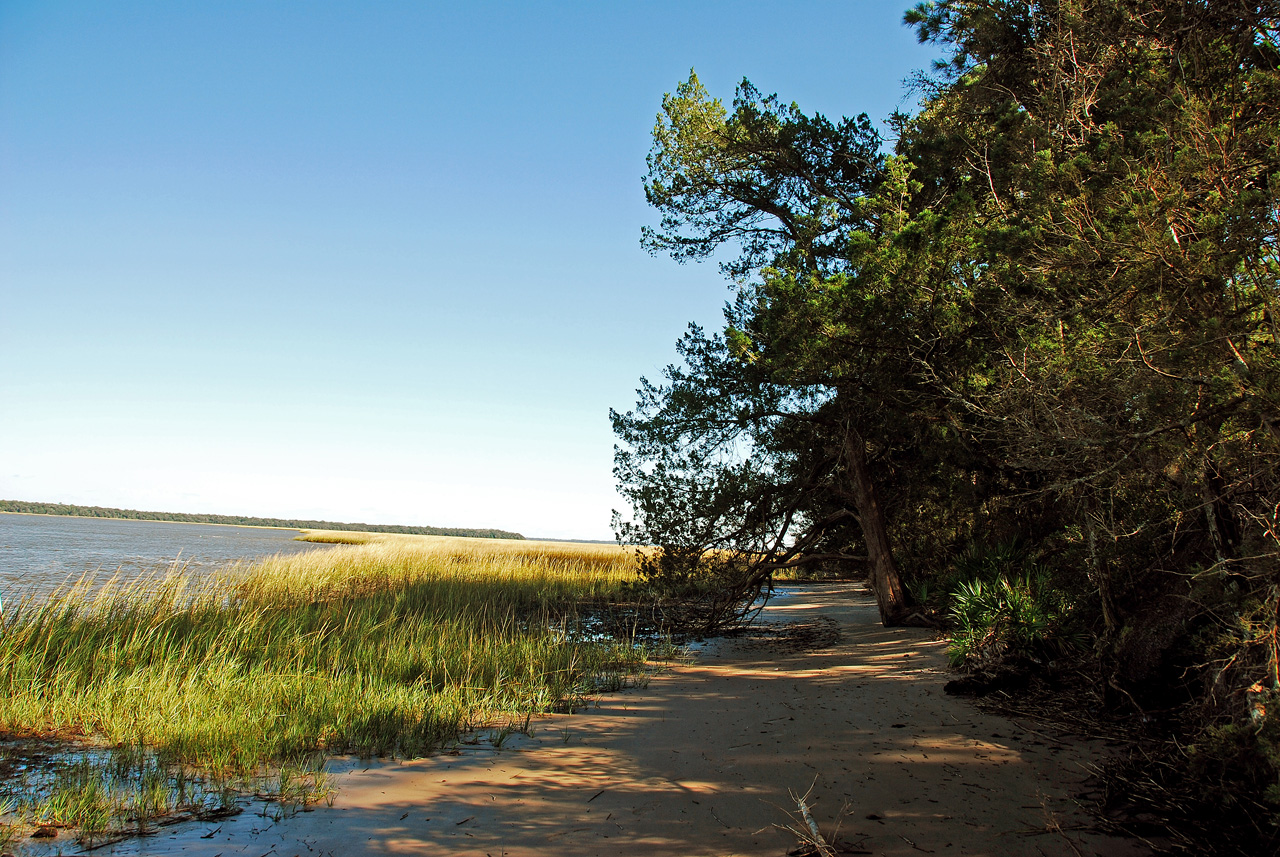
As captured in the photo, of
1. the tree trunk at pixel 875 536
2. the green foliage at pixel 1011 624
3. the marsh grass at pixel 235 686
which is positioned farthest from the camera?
the tree trunk at pixel 875 536

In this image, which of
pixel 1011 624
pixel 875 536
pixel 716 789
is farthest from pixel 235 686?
pixel 875 536

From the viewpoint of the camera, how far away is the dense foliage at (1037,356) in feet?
12.8

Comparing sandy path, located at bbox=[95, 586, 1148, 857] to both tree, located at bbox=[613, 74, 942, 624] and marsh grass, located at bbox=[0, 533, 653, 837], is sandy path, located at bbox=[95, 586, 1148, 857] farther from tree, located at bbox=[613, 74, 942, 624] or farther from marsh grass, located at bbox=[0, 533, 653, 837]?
tree, located at bbox=[613, 74, 942, 624]

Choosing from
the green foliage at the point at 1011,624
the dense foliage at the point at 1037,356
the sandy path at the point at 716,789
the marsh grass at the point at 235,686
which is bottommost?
the sandy path at the point at 716,789

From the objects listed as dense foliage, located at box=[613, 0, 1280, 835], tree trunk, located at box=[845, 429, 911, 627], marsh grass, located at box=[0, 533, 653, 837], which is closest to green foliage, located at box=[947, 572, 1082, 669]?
dense foliage, located at box=[613, 0, 1280, 835]

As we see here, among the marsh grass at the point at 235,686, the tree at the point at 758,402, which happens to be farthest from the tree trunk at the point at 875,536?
the marsh grass at the point at 235,686

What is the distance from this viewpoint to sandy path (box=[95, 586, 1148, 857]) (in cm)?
361

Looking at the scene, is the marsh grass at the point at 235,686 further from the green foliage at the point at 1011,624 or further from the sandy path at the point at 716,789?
the green foliage at the point at 1011,624

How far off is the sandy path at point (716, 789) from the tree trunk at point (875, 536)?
4217mm

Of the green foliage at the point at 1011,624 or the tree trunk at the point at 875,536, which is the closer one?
the green foliage at the point at 1011,624

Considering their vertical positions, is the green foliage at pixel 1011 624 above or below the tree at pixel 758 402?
below

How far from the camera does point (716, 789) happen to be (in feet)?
14.6

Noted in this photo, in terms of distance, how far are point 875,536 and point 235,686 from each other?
9101mm

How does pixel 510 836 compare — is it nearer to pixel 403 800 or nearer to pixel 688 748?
pixel 403 800
